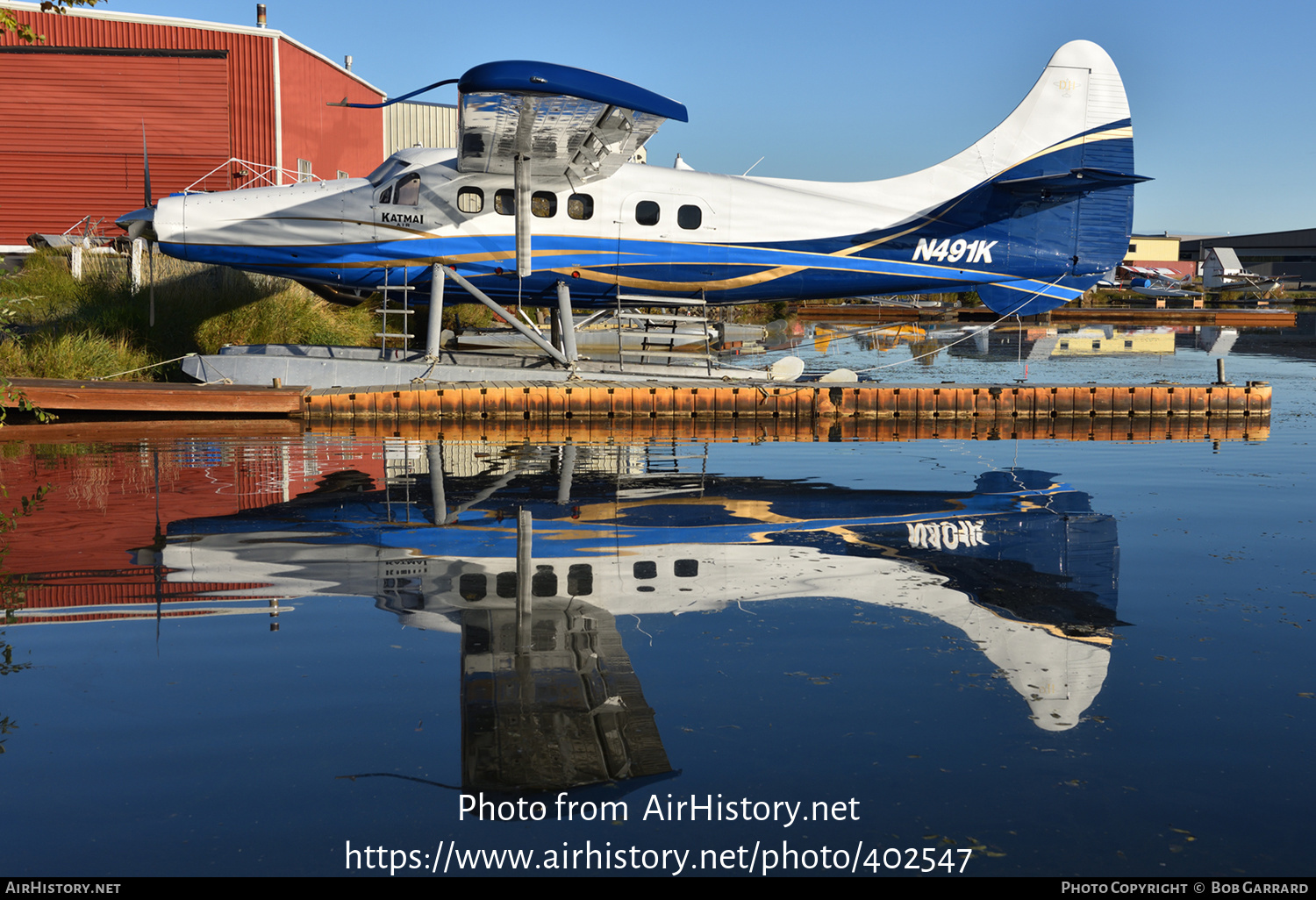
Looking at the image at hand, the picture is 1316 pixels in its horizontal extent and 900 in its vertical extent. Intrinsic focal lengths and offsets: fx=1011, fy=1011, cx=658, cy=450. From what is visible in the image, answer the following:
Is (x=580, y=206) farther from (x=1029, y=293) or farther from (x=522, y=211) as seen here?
(x=1029, y=293)

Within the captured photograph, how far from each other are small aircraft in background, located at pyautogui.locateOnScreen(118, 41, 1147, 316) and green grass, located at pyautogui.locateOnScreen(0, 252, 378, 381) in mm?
2249

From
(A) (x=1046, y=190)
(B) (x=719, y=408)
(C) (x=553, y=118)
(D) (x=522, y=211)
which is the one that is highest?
(C) (x=553, y=118)

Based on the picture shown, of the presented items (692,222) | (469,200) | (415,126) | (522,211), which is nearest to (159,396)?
(469,200)

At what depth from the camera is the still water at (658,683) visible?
2727 millimetres

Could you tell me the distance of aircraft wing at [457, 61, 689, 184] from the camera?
8891mm

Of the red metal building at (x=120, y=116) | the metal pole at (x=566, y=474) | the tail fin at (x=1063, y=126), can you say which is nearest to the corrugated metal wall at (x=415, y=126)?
the red metal building at (x=120, y=116)

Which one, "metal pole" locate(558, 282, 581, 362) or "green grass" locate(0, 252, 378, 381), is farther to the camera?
"green grass" locate(0, 252, 378, 381)

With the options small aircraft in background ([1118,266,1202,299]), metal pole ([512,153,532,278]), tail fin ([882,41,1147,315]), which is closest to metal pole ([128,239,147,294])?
metal pole ([512,153,532,278])

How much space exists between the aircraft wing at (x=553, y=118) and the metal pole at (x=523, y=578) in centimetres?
401

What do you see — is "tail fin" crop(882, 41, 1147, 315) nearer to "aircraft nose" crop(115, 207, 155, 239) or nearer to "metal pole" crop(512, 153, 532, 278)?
"metal pole" crop(512, 153, 532, 278)

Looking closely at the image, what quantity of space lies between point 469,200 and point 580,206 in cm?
140

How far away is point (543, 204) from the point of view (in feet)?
42.5

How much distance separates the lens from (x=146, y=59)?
78.1 ft
